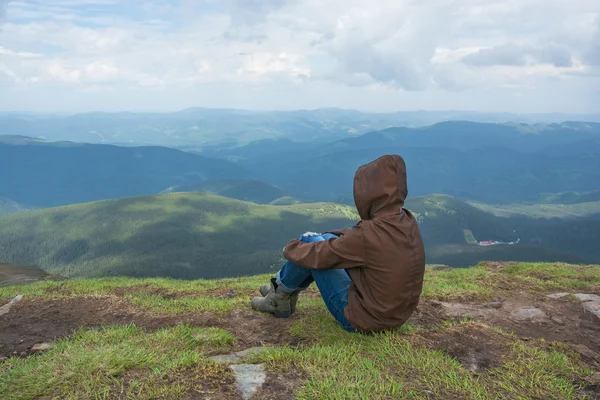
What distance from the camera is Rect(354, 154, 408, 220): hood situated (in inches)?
250

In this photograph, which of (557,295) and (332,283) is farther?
(557,295)

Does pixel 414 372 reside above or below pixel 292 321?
above

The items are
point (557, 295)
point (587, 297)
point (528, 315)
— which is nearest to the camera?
point (528, 315)

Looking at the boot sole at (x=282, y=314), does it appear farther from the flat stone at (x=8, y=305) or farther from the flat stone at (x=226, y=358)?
the flat stone at (x=8, y=305)

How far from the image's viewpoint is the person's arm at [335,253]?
21.4 feet

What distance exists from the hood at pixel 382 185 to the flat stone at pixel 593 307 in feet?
24.3

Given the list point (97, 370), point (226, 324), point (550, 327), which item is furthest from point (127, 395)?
point (550, 327)

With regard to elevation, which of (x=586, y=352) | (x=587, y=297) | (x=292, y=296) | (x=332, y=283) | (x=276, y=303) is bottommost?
(x=587, y=297)

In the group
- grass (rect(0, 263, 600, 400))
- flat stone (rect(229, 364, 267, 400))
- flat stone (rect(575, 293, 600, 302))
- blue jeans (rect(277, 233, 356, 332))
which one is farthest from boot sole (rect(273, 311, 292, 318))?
flat stone (rect(575, 293, 600, 302))

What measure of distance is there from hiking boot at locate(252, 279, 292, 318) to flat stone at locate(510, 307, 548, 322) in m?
5.56

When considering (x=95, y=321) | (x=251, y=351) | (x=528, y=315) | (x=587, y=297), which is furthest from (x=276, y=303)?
(x=587, y=297)

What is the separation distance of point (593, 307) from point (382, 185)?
8.15m

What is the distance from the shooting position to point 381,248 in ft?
21.0

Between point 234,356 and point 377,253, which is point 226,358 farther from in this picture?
point 377,253
